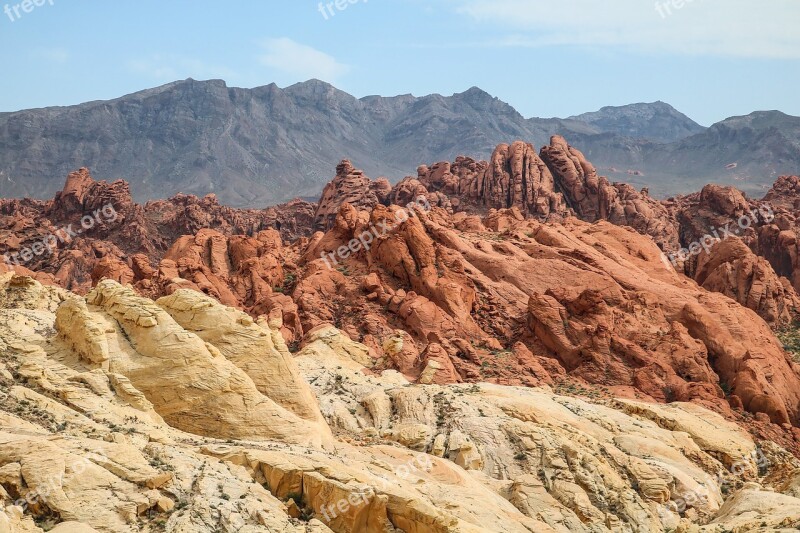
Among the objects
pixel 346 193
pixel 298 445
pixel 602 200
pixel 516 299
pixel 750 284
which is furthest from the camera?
pixel 346 193

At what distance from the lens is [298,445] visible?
2853 cm

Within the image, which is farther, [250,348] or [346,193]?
[346,193]

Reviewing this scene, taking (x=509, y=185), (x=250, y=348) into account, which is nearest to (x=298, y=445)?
(x=250, y=348)

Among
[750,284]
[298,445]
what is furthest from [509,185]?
[298,445]

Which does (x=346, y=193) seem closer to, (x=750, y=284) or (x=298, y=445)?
(x=750, y=284)

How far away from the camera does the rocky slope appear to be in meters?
21.2

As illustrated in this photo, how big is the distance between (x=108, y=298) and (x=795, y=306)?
57.1 metres

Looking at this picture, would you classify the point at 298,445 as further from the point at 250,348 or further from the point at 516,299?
the point at 516,299

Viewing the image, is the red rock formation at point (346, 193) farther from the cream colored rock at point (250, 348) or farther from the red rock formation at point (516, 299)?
the cream colored rock at point (250, 348)

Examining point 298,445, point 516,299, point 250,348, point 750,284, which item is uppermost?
point 250,348

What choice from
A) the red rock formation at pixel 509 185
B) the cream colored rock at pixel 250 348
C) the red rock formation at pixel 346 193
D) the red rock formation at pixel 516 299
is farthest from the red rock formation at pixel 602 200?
the cream colored rock at pixel 250 348

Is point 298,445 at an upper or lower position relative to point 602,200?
lower

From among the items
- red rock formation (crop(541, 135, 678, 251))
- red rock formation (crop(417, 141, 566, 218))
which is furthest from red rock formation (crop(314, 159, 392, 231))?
red rock formation (crop(541, 135, 678, 251))

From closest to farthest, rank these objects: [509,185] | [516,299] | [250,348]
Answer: [250,348] → [516,299] → [509,185]
